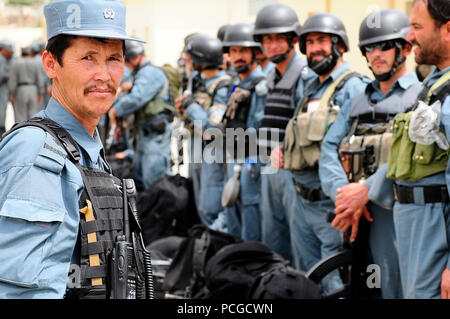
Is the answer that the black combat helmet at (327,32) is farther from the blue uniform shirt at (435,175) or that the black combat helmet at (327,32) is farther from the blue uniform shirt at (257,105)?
the blue uniform shirt at (435,175)

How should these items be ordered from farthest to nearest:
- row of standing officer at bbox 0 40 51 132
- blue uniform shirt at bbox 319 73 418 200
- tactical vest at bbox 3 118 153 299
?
row of standing officer at bbox 0 40 51 132, blue uniform shirt at bbox 319 73 418 200, tactical vest at bbox 3 118 153 299

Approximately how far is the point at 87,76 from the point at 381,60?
2905 mm

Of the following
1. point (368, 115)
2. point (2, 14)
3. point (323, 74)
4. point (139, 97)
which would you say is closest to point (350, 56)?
point (139, 97)

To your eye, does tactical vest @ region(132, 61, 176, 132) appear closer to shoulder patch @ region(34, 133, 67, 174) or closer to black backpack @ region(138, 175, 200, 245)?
black backpack @ region(138, 175, 200, 245)

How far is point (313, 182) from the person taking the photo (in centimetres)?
515

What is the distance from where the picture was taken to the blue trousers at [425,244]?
3.43 m

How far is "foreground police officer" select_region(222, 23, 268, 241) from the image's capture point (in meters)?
6.39

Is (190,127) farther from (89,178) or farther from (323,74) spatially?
(89,178)

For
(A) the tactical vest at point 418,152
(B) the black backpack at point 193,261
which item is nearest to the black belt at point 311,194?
(B) the black backpack at point 193,261

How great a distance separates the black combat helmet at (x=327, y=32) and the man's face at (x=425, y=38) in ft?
5.46

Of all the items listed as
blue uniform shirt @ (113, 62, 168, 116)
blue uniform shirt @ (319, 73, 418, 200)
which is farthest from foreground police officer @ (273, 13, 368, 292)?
blue uniform shirt @ (113, 62, 168, 116)

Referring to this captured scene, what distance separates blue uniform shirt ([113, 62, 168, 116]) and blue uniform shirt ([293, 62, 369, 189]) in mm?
3615

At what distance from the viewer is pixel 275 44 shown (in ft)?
19.8

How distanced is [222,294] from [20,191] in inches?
127
